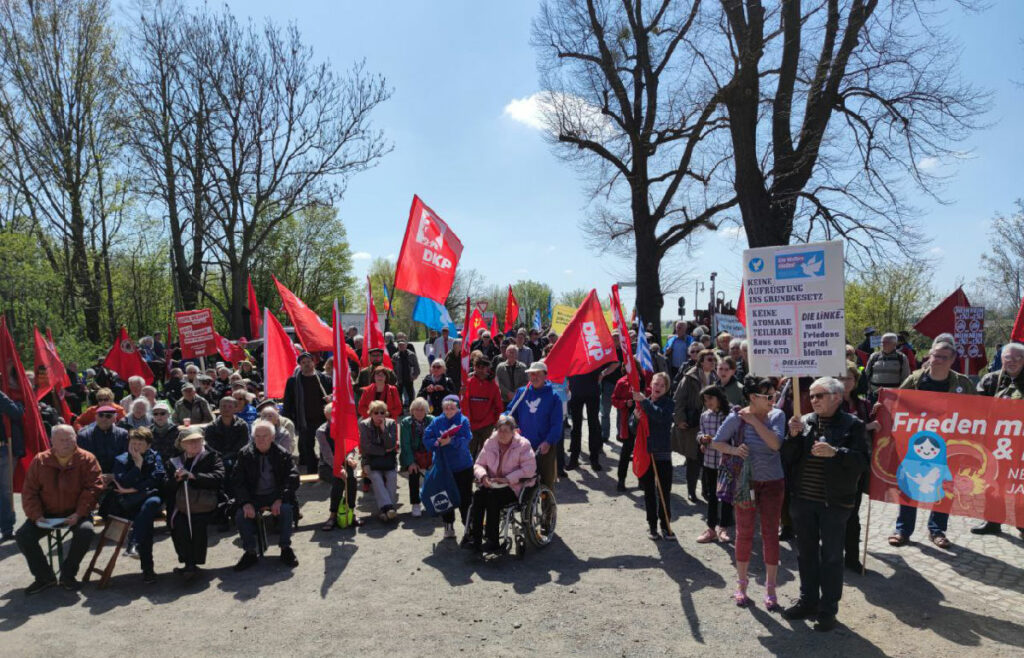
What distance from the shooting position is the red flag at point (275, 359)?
9.39 meters

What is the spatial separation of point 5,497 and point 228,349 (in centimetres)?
937

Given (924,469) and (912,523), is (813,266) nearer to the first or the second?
(924,469)

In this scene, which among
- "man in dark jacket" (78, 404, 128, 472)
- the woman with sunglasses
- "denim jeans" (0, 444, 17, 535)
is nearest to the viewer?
the woman with sunglasses

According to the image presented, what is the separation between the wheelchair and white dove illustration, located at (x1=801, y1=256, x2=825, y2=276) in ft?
11.2

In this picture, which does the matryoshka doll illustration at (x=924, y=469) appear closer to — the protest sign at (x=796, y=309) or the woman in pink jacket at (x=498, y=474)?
the protest sign at (x=796, y=309)

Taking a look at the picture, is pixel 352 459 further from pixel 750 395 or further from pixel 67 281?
pixel 67 281

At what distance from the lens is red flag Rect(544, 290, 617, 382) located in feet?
25.8

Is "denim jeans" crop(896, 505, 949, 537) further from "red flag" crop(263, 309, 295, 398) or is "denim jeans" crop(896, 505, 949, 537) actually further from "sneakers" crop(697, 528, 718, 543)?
"red flag" crop(263, 309, 295, 398)

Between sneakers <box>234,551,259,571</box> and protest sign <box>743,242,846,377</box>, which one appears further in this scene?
sneakers <box>234,551,259,571</box>

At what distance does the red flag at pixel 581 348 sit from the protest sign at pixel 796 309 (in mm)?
2392

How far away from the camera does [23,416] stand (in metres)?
7.63

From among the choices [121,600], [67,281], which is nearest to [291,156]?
[67,281]


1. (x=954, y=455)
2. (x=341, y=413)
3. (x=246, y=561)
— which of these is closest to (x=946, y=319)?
(x=954, y=455)

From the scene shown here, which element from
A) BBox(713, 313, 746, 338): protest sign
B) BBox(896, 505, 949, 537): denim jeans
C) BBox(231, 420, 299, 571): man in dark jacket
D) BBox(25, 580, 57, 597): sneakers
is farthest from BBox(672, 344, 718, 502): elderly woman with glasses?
BBox(713, 313, 746, 338): protest sign
